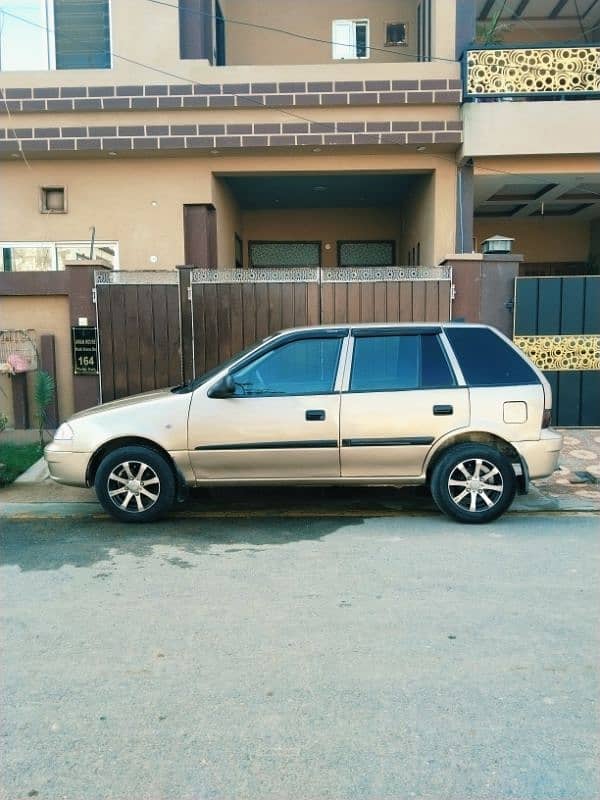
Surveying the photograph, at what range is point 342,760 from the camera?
2762mm

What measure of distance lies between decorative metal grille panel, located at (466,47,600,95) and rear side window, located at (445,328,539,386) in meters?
6.20

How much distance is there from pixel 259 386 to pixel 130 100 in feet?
22.9

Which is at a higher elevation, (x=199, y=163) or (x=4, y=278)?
(x=199, y=163)

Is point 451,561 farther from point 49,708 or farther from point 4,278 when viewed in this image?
point 4,278

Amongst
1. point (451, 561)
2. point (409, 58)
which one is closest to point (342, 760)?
point (451, 561)

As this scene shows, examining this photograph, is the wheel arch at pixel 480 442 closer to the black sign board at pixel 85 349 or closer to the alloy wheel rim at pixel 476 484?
the alloy wheel rim at pixel 476 484

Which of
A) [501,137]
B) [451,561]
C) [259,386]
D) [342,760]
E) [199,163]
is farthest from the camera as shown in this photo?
[199,163]

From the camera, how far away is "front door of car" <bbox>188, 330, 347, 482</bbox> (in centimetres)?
599

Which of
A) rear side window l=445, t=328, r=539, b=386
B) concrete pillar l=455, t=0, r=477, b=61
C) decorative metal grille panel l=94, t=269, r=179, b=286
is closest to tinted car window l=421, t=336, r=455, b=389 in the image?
rear side window l=445, t=328, r=539, b=386

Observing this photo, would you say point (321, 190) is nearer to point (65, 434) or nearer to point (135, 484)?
point (65, 434)

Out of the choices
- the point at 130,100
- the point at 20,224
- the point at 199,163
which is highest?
the point at 130,100

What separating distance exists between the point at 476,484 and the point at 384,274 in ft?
13.7

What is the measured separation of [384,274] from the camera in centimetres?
928

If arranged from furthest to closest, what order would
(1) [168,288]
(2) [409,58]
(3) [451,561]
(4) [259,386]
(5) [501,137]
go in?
(2) [409,58] → (5) [501,137] → (1) [168,288] → (4) [259,386] → (3) [451,561]
